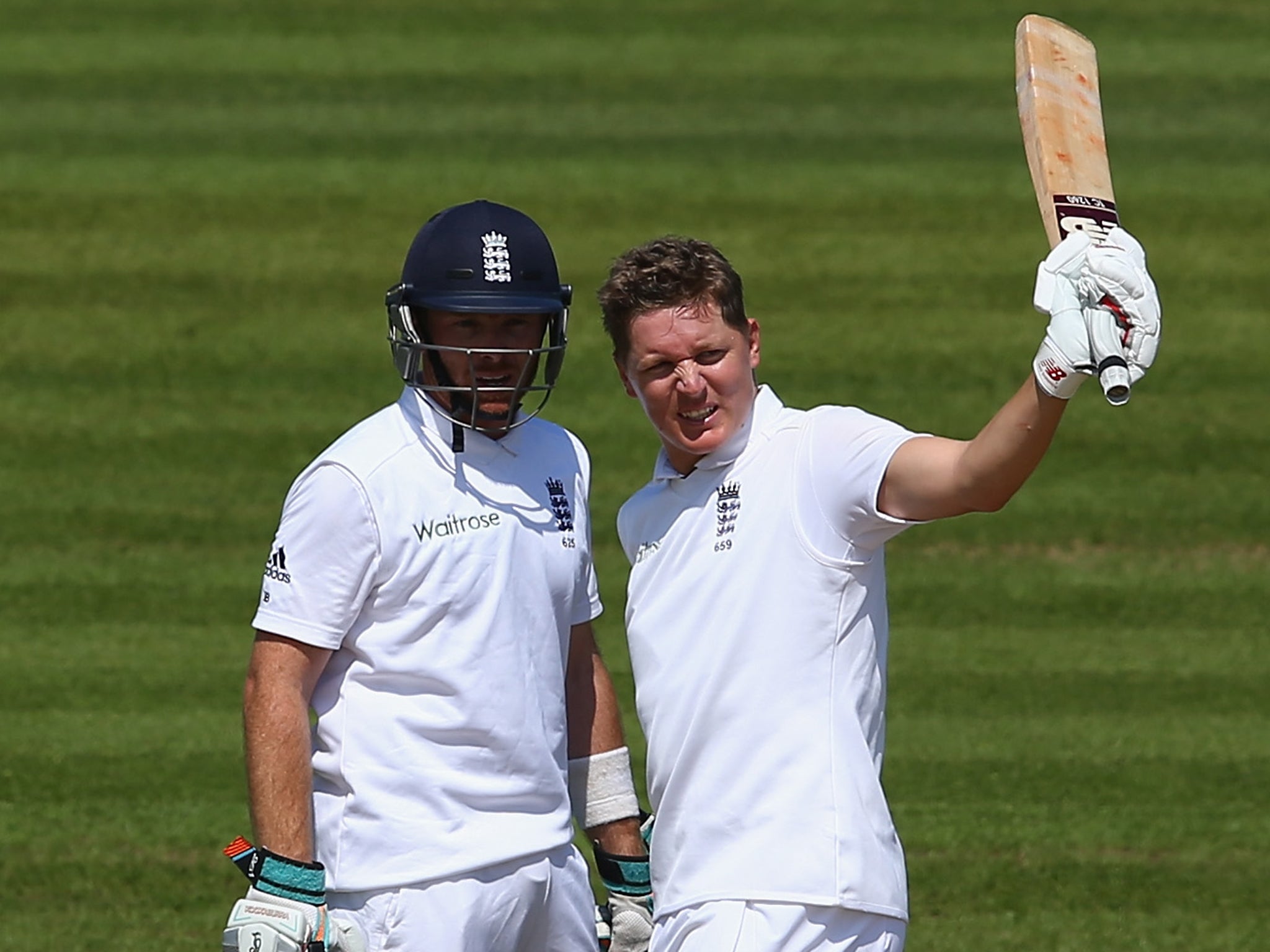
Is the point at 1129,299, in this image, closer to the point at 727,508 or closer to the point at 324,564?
the point at 727,508

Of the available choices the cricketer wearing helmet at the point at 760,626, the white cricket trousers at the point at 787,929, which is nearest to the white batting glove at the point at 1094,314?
the cricketer wearing helmet at the point at 760,626

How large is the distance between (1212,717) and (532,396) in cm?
410

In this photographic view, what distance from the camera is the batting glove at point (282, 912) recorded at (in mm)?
3961

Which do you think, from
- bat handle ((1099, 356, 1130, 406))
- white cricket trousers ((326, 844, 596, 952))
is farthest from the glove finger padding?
bat handle ((1099, 356, 1130, 406))

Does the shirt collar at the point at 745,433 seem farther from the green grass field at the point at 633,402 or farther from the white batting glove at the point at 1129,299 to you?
the green grass field at the point at 633,402

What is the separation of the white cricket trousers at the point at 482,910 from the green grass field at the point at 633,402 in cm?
253

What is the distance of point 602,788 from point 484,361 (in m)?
1.05

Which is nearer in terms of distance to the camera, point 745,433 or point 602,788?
point 745,433

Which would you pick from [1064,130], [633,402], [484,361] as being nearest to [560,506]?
[484,361]

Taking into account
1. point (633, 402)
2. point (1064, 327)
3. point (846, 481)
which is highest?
point (1064, 327)

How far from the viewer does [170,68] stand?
14.8m

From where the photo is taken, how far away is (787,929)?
12.5 feet

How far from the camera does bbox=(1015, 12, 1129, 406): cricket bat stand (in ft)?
12.2

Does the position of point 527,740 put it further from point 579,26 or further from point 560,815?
point 579,26
